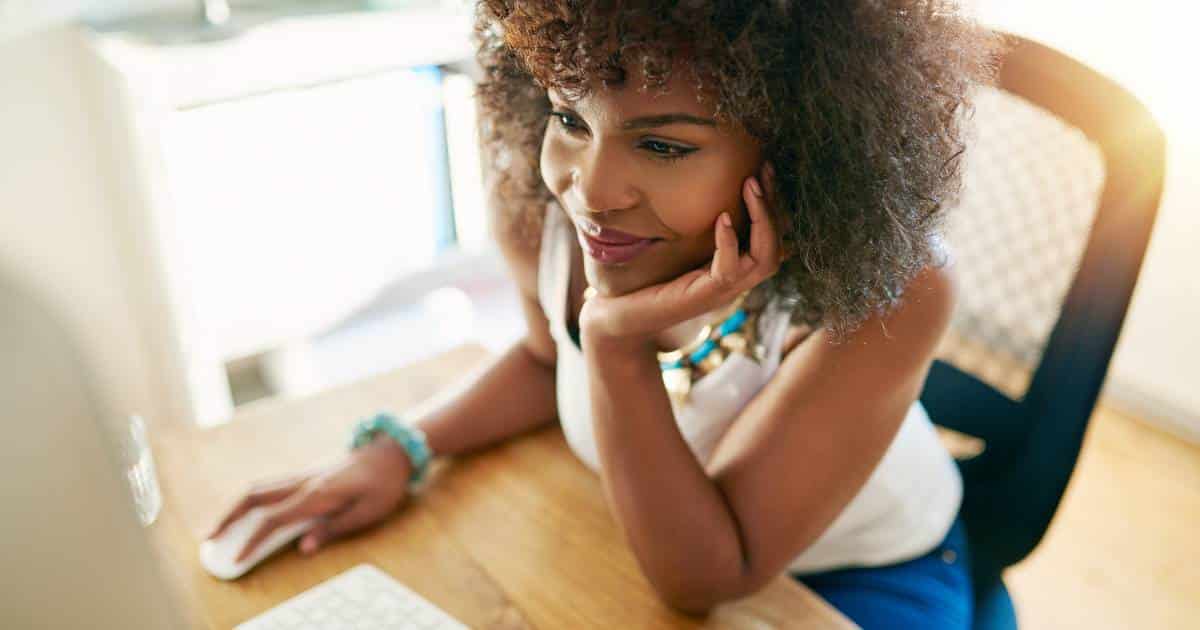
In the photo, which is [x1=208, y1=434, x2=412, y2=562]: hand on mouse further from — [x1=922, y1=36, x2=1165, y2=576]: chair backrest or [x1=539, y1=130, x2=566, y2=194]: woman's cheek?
[x1=922, y1=36, x2=1165, y2=576]: chair backrest

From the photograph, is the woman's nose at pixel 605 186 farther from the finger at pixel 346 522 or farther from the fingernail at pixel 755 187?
the finger at pixel 346 522

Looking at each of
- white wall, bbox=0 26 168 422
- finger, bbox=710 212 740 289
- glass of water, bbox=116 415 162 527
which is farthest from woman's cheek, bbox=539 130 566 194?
white wall, bbox=0 26 168 422

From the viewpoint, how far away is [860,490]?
0.89m

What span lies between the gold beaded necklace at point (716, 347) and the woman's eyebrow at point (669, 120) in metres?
0.24

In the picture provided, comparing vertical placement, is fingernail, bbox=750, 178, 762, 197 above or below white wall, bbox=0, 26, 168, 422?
above

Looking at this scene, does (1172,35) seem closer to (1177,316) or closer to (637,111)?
(1177,316)

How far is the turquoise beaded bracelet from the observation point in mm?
957

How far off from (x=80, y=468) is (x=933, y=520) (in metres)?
0.88

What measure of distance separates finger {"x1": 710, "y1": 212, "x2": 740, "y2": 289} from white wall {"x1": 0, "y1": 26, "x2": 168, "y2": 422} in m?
1.59

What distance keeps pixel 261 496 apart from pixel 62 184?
62.7 inches

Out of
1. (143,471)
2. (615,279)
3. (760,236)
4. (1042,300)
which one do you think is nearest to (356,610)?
(143,471)

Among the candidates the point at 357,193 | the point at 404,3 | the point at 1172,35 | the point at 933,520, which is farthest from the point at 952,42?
the point at 404,3

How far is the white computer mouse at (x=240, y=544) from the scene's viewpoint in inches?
32.4

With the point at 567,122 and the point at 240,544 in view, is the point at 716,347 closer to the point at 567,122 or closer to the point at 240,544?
the point at 567,122
